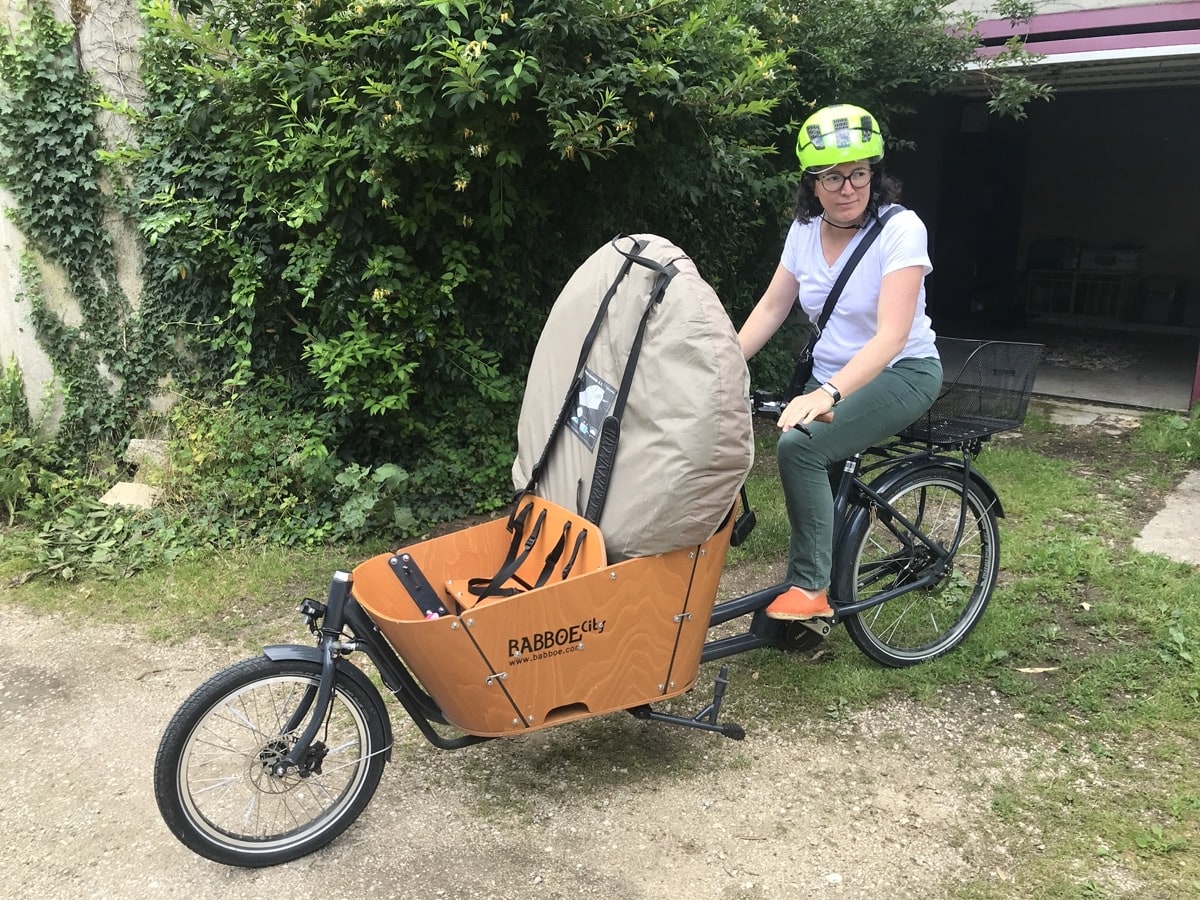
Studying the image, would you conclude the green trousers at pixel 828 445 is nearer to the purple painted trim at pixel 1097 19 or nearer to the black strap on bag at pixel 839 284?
the black strap on bag at pixel 839 284

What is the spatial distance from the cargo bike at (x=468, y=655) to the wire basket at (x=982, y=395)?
14mm

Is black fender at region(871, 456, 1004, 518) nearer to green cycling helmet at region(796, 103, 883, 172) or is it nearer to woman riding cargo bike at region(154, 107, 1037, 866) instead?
woman riding cargo bike at region(154, 107, 1037, 866)

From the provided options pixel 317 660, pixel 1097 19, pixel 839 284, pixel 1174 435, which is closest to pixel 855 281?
pixel 839 284

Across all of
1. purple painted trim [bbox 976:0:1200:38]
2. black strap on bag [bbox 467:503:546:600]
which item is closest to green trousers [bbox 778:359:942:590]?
black strap on bag [bbox 467:503:546:600]

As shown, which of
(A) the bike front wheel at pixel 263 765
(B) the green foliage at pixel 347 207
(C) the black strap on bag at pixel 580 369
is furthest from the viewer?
(B) the green foliage at pixel 347 207

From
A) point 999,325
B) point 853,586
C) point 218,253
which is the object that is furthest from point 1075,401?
point 218,253

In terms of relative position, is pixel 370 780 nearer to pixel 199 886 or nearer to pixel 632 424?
pixel 199 886

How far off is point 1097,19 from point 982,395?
15.1ft

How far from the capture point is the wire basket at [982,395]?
329cm

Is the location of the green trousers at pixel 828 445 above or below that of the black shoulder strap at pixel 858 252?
below

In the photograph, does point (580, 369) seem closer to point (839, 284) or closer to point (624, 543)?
point (624, 543)

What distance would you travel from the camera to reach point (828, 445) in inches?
115

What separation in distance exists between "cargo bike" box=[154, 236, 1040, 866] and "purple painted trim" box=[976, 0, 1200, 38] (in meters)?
4.47

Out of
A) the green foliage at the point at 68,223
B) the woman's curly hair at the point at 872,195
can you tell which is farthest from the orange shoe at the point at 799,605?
the green foliage at the point at 68,223
